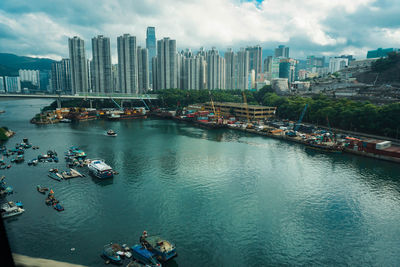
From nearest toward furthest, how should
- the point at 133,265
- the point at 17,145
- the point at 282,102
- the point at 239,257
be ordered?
the point at 133,265, the point at 239,257, the point at 17,145, the point at 282,102

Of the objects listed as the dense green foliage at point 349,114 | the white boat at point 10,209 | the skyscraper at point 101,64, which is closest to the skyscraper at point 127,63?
the skyscraper at point 101,64

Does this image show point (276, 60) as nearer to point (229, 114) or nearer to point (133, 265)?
point (229, 114)

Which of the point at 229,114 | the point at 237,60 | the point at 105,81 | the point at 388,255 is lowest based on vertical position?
the point at 388,255

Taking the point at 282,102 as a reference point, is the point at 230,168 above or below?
below

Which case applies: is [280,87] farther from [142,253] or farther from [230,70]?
[142,253]

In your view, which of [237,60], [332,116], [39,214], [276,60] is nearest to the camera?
[39,214]

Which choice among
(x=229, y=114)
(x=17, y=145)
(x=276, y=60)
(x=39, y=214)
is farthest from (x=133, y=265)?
(x=276, y=60)

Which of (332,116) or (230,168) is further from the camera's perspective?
(332,116)

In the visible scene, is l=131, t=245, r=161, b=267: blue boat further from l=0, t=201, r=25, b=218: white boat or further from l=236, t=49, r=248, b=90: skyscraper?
l=236, t=49, r=248, b=90: skyscraper
